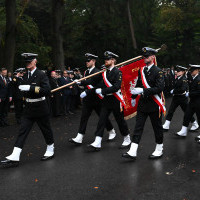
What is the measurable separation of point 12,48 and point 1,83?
533cm

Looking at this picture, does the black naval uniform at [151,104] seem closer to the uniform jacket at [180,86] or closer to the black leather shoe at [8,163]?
the black leather shoe at [8,163]

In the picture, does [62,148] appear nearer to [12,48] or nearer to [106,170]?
[106,170]

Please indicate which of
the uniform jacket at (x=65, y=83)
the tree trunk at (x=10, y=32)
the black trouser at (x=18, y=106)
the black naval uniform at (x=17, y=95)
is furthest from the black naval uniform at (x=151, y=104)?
the tree trunk at (x=10, y=32)

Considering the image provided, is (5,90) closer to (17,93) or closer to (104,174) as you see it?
(17,93)

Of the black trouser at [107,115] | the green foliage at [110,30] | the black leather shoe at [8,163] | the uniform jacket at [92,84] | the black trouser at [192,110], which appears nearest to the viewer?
the black leather shoe at [8,163]

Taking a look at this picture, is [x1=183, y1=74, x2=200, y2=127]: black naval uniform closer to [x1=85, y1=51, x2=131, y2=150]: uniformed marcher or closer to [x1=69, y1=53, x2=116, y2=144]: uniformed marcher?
[x1=85, y1=51, x2=131, y2=150]: uniformed marcher

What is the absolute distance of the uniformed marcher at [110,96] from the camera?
703 centimetres

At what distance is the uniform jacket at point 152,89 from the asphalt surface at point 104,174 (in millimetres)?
999

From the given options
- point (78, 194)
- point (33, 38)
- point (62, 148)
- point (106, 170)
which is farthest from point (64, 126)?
point (33, 38)

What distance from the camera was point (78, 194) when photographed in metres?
4.70

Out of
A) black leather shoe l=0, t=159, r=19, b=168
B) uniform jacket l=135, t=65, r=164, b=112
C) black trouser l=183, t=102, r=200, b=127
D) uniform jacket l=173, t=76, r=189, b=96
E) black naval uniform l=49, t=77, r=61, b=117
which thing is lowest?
black naval uniform l=49, t=77, r=61, b=117

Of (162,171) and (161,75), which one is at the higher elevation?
(161,75)

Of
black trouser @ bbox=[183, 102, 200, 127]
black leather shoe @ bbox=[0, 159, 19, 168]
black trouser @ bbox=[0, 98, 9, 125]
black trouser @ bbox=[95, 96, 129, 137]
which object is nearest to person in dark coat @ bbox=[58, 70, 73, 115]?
black trouser @ bbox=[0, 98, 9, 125]

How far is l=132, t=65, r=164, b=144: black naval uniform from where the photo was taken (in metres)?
6.12
